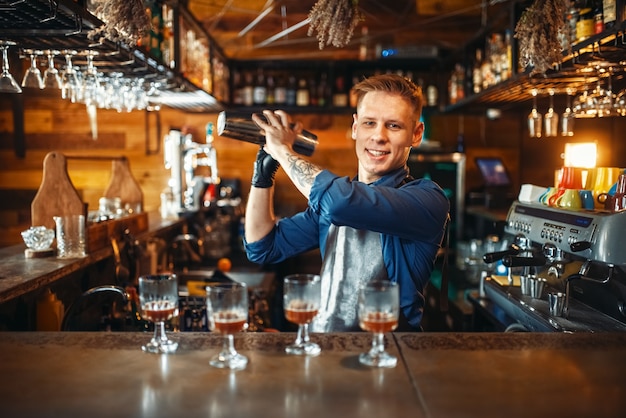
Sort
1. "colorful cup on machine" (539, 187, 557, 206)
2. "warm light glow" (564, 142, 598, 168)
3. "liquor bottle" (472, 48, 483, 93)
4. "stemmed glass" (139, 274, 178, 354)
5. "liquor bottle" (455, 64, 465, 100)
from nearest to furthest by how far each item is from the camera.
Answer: "stemmed glass" (139, 274, 178, 354) → "colorful cup on machine" (539, 187, 557, 206) → "warm light glow" (564, 142, 598, 168) → "liquor bottle" (472, 48, 483, 93) → "liquor bottle" (455, 64, 465, 100)

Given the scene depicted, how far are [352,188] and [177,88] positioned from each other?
2.71 m

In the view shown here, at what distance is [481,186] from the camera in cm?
572

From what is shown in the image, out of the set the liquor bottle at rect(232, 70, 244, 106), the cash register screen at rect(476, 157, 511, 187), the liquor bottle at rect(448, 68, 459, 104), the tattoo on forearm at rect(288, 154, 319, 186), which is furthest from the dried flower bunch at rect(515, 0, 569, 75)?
the liquor bottle at rect(232, 70, 244, 106)

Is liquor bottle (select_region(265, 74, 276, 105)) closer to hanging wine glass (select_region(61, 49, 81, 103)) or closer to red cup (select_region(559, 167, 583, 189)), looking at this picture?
hanging wine glass (select_region(61, 49, 81, 103))

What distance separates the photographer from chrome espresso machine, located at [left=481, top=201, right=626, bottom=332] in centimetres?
214

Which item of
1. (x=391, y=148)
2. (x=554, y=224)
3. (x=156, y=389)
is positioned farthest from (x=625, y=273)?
(x=156, y=389)

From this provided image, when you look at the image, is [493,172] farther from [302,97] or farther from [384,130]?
[384,130]

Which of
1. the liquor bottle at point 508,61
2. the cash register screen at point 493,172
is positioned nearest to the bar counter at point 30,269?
the liquor bottle at point 508,61

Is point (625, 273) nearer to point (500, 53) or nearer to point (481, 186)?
point (500, 53)

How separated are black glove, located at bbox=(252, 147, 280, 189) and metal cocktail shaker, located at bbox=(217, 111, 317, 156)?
8 cm

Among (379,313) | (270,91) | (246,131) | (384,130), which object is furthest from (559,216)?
(270,91)

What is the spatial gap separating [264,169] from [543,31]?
1.47m

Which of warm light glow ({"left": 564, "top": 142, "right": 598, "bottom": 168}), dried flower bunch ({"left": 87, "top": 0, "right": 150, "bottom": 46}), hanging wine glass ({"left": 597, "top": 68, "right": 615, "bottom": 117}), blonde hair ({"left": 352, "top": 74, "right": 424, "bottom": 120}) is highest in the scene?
dried flower bunch ({"left": 87, "top": 0, "right": 150, "bottom": 46})

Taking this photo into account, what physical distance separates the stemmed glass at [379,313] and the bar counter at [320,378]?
0.03 meters
